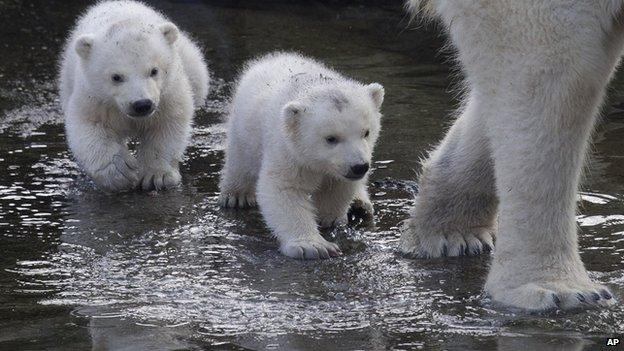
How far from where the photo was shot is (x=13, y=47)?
1010 centimetres

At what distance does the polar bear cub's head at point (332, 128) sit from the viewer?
573cm

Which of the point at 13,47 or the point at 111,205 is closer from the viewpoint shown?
the point at 111,205

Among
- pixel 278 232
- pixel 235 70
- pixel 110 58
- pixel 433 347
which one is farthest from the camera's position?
pixel 235 70

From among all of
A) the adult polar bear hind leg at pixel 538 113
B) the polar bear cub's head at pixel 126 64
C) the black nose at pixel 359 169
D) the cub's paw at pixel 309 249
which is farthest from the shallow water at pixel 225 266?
the polar bear cub's head at pixel 126 64

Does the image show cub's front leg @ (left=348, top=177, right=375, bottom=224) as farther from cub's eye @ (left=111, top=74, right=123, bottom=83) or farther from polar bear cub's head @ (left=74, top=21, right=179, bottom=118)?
cub's eye @ (left=111, top=74, right=123, bottom=83)

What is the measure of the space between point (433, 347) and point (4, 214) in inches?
105

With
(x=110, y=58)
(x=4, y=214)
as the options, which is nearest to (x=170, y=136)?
(x=110, y=58)

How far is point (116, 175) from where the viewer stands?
21.8 feet

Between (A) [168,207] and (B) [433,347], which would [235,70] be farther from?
(B) [433,347]

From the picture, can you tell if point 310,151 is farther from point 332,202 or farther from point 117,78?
point 117,78

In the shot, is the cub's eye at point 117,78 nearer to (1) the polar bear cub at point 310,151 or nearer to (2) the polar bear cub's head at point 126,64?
(2) the polar bear cub's head at point 126,64

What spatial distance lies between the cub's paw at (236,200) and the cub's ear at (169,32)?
3.77 ft

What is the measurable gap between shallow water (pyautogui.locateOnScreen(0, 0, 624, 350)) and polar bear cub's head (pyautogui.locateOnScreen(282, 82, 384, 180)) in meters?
0.35

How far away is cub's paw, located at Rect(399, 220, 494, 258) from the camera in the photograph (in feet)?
18.0
